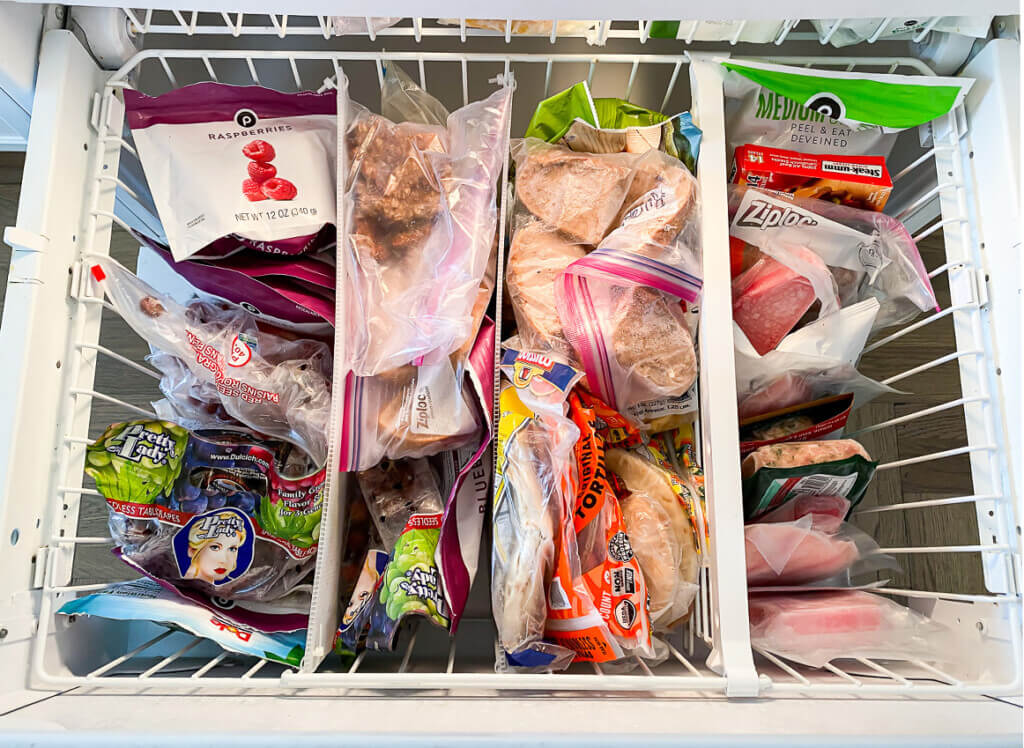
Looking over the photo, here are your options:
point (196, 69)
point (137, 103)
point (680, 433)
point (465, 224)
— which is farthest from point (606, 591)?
point (196, 69)

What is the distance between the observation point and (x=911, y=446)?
1212mm

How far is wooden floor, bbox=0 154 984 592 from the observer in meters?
1.16

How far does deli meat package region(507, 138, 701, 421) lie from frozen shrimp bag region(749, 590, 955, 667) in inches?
10.0

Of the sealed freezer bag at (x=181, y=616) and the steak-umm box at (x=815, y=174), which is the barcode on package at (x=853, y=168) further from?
the sealed freezer bag at (x=181, y=616)

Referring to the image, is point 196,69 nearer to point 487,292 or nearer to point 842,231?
point 487,292

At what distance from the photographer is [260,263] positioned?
772 millimetres

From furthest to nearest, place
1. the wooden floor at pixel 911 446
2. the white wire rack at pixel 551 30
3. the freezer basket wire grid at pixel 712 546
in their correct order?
the wooden floor at pixel 911 446 → the white wire rack at pixel 551 30 → the freezer basket wire grid at pixel 712 546

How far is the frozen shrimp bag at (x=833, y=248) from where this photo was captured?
797 mm

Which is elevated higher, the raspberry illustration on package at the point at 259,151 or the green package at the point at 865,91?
the green package at the point at 865,91

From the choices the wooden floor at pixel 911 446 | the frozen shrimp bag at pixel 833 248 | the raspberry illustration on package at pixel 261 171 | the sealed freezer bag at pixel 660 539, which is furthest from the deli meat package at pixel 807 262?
the raspberry illustration on package at pixel 261 171

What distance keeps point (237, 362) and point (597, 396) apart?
1.27 feet

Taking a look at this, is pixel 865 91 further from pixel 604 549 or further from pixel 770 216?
pixel 604 549

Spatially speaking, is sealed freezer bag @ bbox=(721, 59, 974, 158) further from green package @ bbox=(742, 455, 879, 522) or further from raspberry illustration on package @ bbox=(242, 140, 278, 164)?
raspberry illustration on package @ bbox=(242, 140, 278, 164)

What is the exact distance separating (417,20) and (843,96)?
1.55ft
